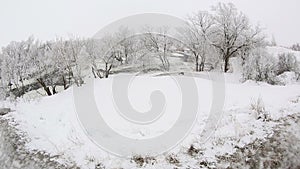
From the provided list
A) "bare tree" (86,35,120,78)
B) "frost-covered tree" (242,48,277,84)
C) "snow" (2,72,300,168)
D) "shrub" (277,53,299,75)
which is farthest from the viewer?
"bare tree" (86,35,120,78)

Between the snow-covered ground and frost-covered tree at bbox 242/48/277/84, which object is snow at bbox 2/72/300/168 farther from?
frost-covered tree at bbox 242/48/277/84

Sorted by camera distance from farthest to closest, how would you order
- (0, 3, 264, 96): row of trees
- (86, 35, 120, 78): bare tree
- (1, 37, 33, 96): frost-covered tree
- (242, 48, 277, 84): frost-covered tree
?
(86, 35, 120, 78): bare tree, (1, 37, 33, 96): frost-covered tree, (0, 3, 264, 96): row of trees, (242, 48, 277, 84): frost-covered tree

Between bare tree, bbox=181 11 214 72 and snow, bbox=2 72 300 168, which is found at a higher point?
bare tree, bbox=181 11 214 72

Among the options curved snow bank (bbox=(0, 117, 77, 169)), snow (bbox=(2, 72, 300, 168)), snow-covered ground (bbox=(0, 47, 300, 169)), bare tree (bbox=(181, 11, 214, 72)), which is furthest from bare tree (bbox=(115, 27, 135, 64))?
curved snow bank (bbox=(0, 117, 77, 169))

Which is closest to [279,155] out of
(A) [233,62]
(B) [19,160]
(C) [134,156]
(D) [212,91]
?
(C) [134,156]

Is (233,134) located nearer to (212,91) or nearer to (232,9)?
(212,91)

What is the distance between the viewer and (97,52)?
34438 millimetres

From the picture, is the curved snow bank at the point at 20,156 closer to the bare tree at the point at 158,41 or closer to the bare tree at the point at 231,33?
the bare tree at the point at 231,33

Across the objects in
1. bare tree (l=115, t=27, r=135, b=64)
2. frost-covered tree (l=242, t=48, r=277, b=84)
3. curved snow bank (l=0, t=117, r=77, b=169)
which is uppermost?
bare tree (l=115, t=27, r=135, b=64)

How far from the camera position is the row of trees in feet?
97.5

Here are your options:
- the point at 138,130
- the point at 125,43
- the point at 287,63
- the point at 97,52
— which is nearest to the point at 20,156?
the point at 138,130

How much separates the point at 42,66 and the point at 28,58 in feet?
8.92

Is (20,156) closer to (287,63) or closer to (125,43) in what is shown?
(287,63)

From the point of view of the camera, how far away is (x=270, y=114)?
734 centimetres
